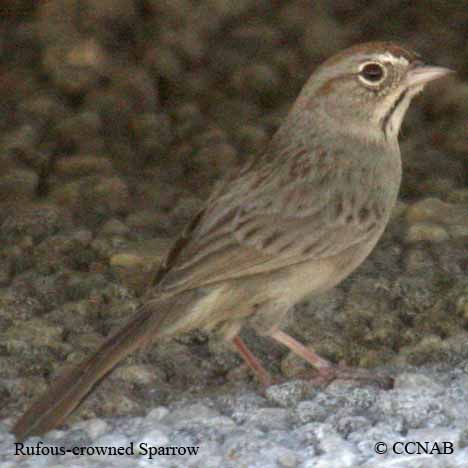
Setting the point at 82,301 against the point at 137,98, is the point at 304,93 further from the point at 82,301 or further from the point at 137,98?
the point at 137,98

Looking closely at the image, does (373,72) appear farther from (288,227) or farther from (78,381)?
(78,381)

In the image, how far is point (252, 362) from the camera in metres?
5.23

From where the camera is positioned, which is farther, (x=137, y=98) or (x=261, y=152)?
(x=137, y=98)

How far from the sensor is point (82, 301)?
5.72 meters

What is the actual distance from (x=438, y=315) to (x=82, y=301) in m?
1.48

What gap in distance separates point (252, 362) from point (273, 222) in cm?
54

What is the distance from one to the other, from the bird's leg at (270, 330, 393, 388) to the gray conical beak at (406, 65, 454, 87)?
113 cm

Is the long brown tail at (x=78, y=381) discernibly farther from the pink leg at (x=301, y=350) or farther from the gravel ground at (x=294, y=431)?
the pink leg at (x=301, y=350)

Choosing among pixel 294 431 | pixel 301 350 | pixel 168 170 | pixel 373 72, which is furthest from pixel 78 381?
pixel 168 170

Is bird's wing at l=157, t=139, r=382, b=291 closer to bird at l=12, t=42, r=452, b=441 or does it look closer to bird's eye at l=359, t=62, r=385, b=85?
bird at l=12, t=42, r=452, b=441

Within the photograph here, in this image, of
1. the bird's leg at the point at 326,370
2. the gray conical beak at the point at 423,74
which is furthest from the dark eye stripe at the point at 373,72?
the bird's leg at the point at 326,370

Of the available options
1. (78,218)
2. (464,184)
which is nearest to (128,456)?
(78,218)

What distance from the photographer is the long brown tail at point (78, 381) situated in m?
4.53

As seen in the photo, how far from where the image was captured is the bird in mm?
4891
